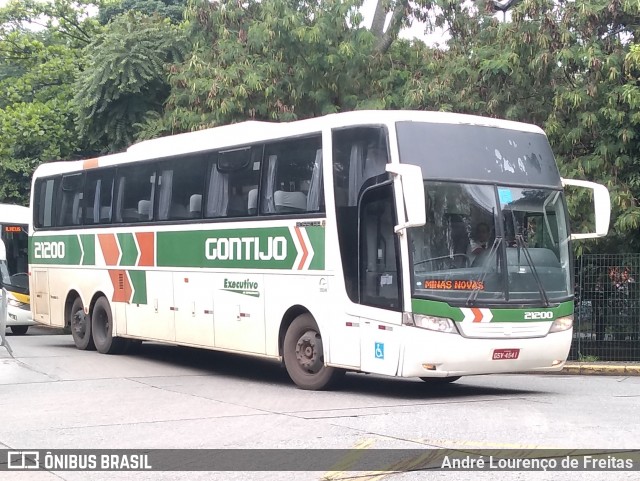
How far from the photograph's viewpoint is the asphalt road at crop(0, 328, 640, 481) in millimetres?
8820

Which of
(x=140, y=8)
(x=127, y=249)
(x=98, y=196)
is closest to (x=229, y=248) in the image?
(x=127, y=249)

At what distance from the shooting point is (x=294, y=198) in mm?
13203

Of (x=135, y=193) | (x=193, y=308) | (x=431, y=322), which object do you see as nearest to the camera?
(x=431, y=322)

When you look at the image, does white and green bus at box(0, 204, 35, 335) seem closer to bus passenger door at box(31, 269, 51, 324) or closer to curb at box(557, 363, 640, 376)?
bus passenger door at box(31, 269, 51, 324)

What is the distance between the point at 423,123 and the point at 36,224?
37.0 ft

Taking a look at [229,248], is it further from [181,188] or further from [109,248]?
[109,248]

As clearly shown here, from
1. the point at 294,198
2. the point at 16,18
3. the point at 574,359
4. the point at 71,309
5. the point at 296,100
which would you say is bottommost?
the point at 574,359

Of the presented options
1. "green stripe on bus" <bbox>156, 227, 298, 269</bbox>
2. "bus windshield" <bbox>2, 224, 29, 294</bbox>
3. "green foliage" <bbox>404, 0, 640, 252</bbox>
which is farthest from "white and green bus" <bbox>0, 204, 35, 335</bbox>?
"green foliage" <bbox>404, 0, 640, 252</bbox>

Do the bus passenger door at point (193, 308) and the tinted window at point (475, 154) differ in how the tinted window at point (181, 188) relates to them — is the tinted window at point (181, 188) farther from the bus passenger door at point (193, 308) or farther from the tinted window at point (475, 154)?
the tinted window at point (475, 154)

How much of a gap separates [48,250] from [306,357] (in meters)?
9.00

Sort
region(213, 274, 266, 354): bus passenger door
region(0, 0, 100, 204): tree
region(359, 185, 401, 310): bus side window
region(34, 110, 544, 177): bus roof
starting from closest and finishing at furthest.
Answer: region(359, 185, 401, 310): bus side window
region(34, 110, 544, 177): bus roof
region(213, 274, 266, 354): bus passenger door
region(0, 0, 100, 204): tree

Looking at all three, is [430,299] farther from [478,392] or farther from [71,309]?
[71,309]

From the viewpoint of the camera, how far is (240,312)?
14344 mm

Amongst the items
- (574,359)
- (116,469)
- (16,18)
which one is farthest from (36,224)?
(16,18)
